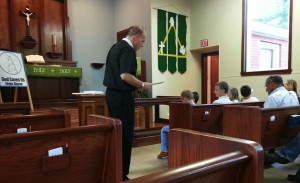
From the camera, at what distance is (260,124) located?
7.46 feet

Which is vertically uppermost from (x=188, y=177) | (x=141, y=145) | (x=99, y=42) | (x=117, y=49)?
(x=99, y=42)

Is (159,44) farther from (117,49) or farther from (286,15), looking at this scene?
(117,49)

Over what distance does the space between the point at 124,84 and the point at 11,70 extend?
3430mm

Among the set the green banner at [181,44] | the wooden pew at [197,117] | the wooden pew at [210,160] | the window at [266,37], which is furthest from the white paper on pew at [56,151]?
the green banner at [181,44]

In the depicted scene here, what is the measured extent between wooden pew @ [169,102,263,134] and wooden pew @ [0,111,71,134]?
1448 mm

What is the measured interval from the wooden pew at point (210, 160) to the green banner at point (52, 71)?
16.6 feet

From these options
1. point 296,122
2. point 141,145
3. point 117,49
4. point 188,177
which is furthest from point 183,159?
point 141,145

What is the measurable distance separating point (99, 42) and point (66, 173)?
22.1ft

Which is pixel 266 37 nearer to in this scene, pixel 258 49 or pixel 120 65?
pixel 258 49

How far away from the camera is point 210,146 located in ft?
2.73

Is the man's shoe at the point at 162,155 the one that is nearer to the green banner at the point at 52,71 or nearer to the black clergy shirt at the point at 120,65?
the black clergy shirt at the point at 120,65

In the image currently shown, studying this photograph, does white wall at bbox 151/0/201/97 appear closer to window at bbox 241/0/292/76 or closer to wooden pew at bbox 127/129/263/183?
window at bbox 241/0/292/76

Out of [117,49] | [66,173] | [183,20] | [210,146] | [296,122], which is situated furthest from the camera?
[183,20]

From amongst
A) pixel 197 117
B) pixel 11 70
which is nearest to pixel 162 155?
pixel 197 117
